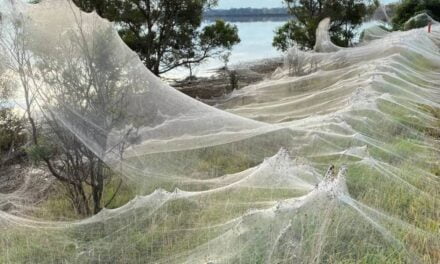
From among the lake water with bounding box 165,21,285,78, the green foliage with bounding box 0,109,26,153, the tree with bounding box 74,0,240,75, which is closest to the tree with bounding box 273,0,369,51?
the lake water with bounding box 165,21,285,78

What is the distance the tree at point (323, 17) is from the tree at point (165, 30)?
2.61 meters

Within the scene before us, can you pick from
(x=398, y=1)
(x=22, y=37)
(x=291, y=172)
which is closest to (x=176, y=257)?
(x=291, y=172)

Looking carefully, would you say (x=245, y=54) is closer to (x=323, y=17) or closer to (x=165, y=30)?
(x=323, y=17)

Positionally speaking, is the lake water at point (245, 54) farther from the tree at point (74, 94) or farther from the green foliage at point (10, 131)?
the tree at point (74, 94)

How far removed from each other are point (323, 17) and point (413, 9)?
758cm

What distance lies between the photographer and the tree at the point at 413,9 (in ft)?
66.2

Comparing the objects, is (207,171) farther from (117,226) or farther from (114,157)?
(117,226)

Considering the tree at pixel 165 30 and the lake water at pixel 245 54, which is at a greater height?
the tree at pixel 165 30

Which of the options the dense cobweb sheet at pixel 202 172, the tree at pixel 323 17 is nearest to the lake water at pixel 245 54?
the tree at pixel 323 17

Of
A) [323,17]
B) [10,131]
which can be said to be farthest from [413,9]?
[10,131]

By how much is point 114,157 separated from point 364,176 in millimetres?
2065

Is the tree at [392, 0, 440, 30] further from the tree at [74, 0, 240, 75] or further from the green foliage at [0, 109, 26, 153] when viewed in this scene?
the green foliage at [0, 109, 26, 153]

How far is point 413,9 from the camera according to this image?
2066cm

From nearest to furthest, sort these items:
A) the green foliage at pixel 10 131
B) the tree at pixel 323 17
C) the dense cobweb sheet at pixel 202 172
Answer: the dense cobweb sheet at pixel 202 172
the green foliage at pixel 10 131
the tree at pixel 323 17
